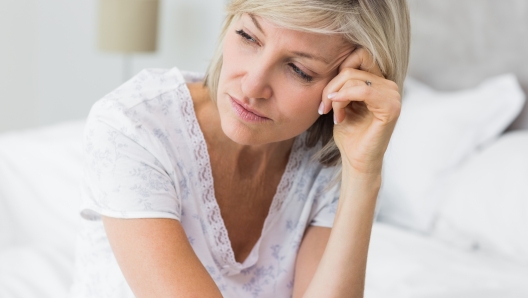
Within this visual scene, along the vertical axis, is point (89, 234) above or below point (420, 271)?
above

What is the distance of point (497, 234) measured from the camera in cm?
198

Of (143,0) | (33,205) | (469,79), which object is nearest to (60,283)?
(33,205)

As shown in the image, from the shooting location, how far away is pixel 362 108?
4.17 ft

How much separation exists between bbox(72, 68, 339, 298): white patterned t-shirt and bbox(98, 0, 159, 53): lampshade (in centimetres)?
206

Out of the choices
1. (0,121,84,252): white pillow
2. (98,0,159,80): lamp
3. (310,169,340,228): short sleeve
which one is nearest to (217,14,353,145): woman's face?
(310,169,340,228): short sleeve

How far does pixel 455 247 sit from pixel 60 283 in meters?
1.24

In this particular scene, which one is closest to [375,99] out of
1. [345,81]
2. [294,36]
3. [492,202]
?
[345,81]

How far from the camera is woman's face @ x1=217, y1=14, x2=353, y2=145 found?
3.54 ft

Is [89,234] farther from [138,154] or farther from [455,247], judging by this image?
[455,247]

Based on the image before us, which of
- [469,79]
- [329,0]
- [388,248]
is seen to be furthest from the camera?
[469,79]

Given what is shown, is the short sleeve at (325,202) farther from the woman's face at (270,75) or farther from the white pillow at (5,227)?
the white pillow at (5,227)

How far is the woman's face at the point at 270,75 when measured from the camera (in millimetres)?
1080

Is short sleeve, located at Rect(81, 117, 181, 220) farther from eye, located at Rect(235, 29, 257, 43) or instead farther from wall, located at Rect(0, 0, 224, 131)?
wall, located at Rect(0, 0, 224, 131)

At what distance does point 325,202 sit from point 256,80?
1.49ft
